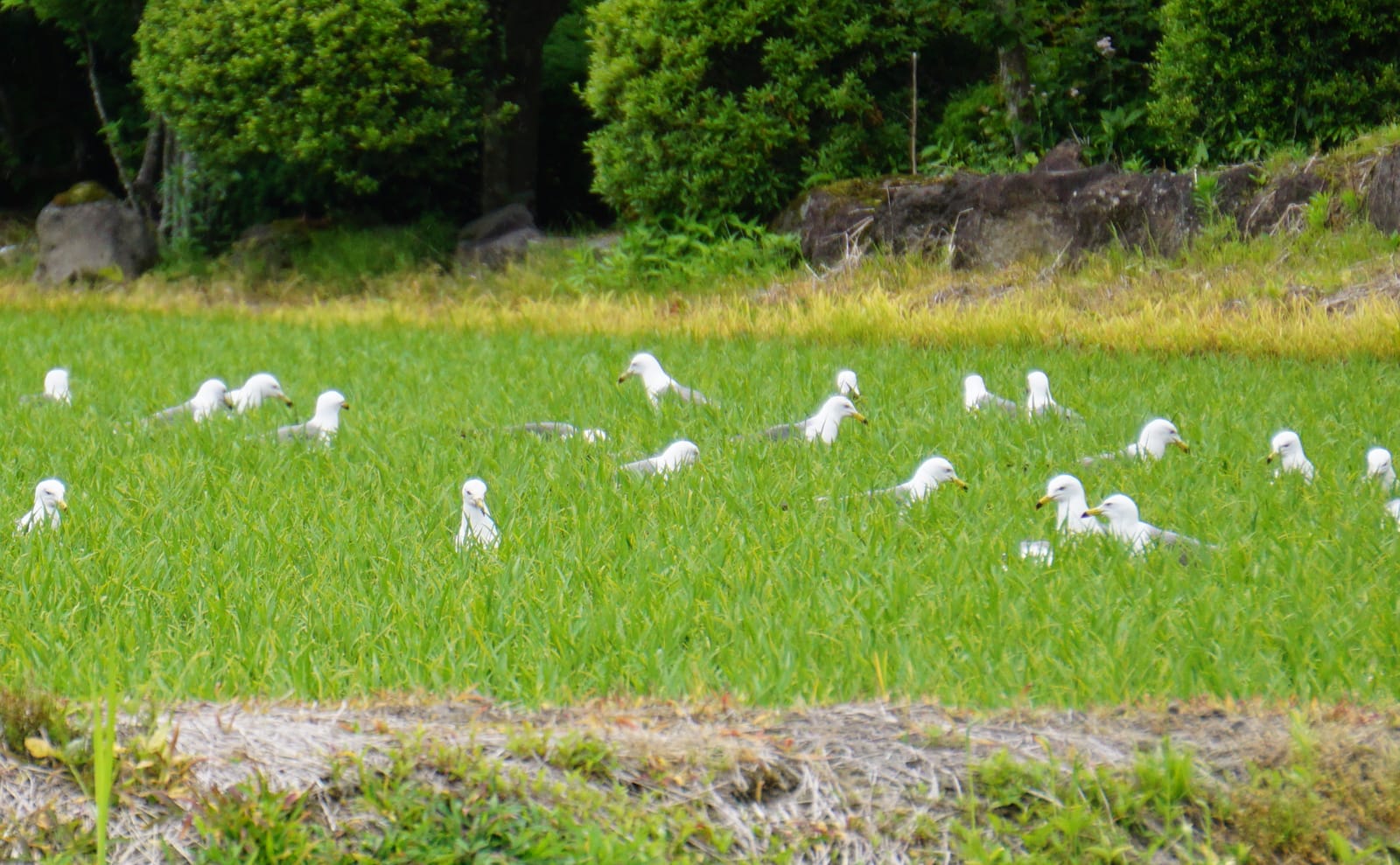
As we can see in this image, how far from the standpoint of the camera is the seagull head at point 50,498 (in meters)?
4.99

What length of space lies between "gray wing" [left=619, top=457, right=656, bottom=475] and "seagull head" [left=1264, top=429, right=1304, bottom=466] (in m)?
2.30

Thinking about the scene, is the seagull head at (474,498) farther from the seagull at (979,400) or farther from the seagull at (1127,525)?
the seagull at (979,400)

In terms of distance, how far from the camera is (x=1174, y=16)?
39.6ft

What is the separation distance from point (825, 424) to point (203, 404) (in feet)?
10.6

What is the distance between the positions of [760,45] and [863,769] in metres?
11.9

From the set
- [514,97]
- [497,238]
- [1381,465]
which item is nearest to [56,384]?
[1381,465]

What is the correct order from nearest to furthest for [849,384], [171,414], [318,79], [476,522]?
[476,522] < [171,414] < [849,384] < [318,79]

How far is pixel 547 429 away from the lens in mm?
7023

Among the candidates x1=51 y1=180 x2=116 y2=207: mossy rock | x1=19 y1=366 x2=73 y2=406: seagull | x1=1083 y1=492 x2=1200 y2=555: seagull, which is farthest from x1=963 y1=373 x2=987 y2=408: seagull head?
x1=51 y1=180 x2=116 y2=207: mossy rock

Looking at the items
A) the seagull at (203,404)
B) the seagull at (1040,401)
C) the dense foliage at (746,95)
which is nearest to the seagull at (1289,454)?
the seagull at (1040,401)

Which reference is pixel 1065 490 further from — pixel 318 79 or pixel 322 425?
pixel 318 79

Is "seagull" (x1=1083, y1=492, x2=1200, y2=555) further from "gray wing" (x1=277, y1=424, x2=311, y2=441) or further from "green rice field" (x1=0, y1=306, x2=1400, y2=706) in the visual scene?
"gray wing" (x1=277, y1=424, x2=311, y2=441)

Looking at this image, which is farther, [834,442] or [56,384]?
[56,384]

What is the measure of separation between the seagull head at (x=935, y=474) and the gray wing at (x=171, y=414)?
394cm
